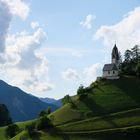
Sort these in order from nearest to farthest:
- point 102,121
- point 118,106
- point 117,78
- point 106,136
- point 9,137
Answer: point 106,136 → point 102,121 → point 118,106 → point 9,137 → point 117,78

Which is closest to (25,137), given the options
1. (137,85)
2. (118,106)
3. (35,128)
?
(35,128)

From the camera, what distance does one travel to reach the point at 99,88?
187625 millimetres

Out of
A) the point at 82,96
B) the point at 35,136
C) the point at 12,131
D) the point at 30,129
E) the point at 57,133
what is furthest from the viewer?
the point at 12,131

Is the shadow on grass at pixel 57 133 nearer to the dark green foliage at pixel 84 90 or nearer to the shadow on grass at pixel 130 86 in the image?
the shadow on grass at pixel 130 86

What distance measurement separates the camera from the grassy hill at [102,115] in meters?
141

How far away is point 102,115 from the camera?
16150cm

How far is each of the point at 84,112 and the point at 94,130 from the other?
21923 mm

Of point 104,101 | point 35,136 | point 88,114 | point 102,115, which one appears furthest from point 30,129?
point 104,101

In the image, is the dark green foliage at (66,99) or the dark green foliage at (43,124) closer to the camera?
the dark green foliage at (43,124)

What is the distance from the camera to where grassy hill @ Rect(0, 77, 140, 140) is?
5561 inches

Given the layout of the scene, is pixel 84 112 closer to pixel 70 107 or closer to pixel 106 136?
pixel 70 107

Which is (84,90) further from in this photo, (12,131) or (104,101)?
(12,131)

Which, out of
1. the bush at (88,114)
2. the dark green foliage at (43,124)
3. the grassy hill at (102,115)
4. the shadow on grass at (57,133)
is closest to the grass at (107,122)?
the grassy hill at (102,115)

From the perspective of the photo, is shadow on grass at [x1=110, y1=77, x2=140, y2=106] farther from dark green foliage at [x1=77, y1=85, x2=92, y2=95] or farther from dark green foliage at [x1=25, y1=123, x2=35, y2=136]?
dark green foliage at [x1=25, y1=123, x2=35, y2=136]
